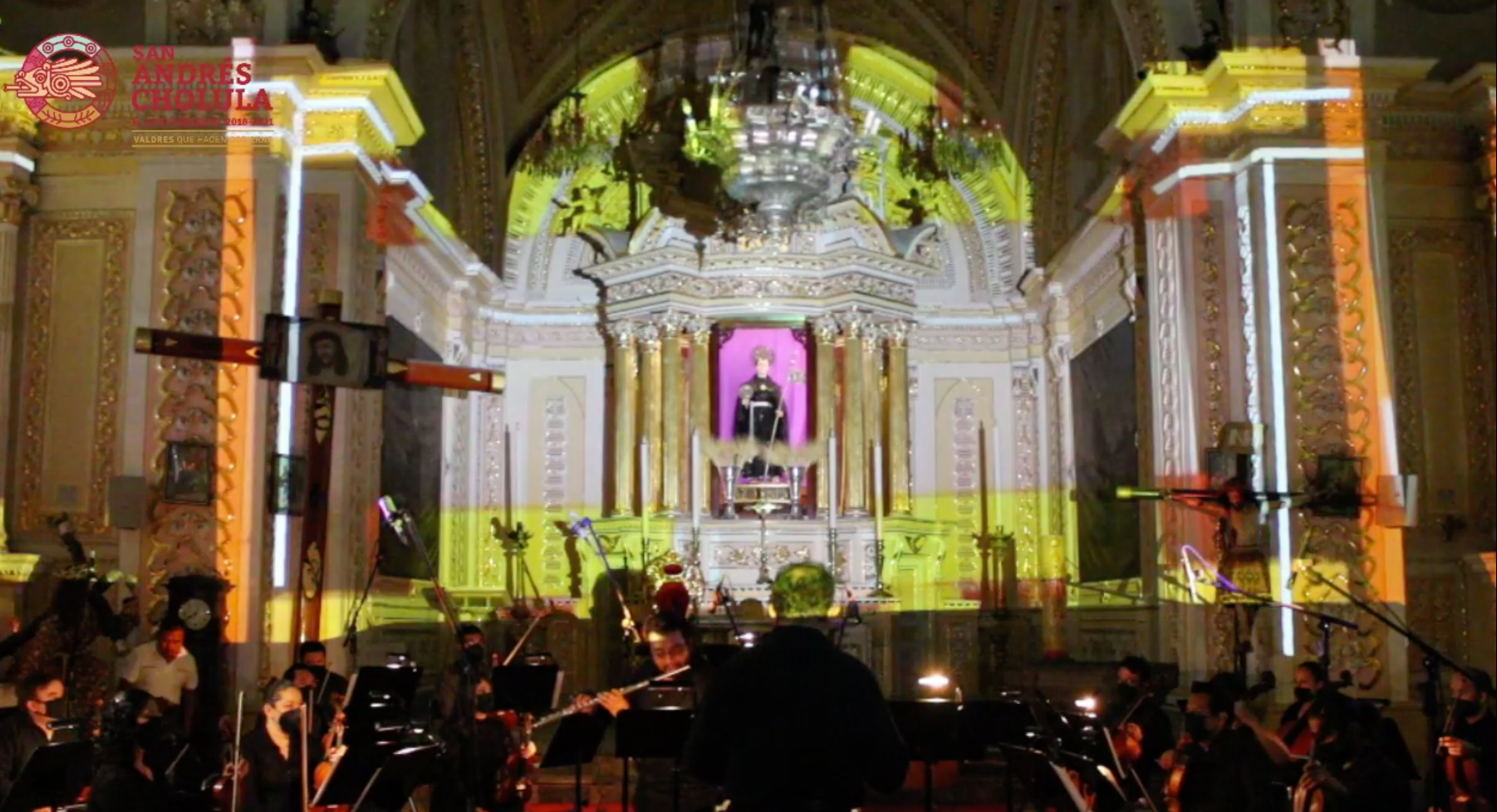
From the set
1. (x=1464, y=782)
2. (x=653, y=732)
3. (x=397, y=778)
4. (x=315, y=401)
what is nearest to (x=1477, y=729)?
(x=1464, y=782)

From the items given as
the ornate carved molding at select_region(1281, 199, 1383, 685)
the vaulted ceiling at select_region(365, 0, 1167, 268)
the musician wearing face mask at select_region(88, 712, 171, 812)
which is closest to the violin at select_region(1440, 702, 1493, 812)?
the ornate carved molding at select_region(1281, 199, 1383, 685)

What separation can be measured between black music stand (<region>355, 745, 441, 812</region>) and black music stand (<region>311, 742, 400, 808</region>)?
0.04 m

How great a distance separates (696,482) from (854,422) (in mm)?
1785

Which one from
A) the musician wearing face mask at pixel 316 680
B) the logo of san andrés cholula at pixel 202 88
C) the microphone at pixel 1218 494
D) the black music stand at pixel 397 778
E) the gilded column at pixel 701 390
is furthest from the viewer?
the gilded column at pixel 701 390

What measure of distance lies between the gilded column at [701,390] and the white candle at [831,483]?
122 cm

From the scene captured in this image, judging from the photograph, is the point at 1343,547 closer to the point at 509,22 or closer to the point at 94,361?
the point at 94,361

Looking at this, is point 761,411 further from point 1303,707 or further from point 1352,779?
point 1352,779

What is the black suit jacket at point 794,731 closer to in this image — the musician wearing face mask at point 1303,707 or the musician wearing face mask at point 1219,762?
the musician wearing face mask at point 1219,762

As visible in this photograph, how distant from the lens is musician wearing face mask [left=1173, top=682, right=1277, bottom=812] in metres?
7.18

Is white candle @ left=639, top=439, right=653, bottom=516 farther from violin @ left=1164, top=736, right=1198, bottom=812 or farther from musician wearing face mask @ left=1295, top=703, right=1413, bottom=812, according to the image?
musician wearing face mask @ left=1295, top=703, right=1413, bottom=812

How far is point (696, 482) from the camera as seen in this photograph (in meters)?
16.4

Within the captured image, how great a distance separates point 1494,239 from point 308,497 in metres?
8.68

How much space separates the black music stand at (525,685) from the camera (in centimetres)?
847

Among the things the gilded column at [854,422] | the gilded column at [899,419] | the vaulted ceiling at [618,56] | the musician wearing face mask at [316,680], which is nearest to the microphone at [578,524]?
the gilded column at [854,422]
